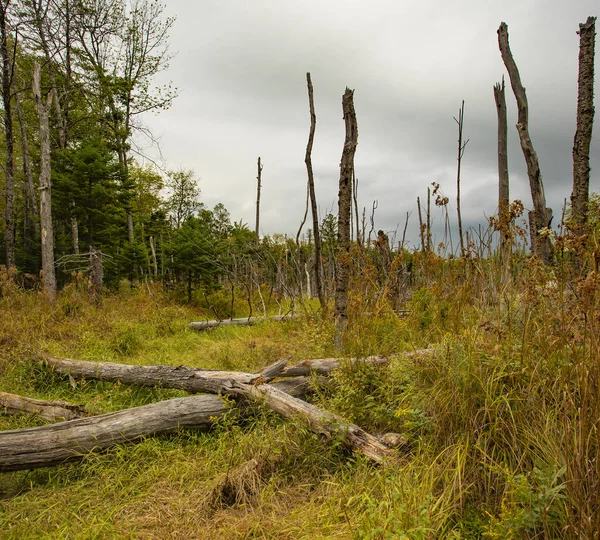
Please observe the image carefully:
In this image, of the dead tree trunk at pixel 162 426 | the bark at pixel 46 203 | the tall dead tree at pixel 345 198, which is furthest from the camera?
the bark at pixel 46 203

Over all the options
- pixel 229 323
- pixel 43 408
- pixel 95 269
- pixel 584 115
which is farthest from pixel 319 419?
pixel 95 269

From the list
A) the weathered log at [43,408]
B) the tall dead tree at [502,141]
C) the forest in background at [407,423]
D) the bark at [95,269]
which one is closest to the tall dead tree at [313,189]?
the forest in background at [407,423]

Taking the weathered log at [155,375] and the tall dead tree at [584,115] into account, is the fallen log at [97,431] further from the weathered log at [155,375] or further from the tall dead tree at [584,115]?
the tall dead tree at [584,115]

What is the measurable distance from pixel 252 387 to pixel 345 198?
3.07 meters

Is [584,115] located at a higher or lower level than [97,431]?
higher

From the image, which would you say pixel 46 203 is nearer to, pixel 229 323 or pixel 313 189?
pixel 229 323

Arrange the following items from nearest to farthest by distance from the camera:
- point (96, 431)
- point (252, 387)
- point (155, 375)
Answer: point (96, 431) → point (252, 387) → point (155, 375)

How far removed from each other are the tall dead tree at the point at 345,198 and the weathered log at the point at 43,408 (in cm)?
322

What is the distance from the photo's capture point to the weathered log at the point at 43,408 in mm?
3717

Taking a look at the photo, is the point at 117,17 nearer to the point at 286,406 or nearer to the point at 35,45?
the point at 35,45

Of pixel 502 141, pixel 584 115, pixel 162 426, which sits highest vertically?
pixel 502 141

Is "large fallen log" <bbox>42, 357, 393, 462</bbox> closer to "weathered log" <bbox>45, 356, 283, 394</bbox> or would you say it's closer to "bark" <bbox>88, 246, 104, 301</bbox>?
"weathered log" <bbox>45, 356, 283, 394</bbox>

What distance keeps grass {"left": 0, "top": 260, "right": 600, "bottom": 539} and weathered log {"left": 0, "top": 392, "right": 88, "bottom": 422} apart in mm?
138

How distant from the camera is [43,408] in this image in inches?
150
